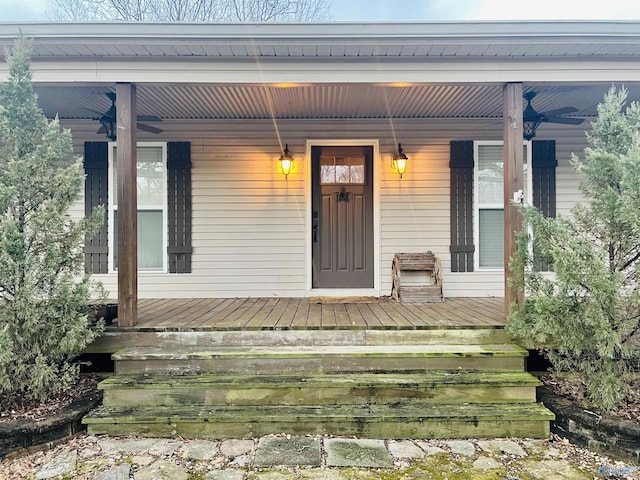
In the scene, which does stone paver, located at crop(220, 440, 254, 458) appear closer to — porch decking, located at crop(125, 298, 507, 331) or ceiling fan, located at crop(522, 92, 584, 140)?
porch decking, located at crop(125, 298, 507, 331)

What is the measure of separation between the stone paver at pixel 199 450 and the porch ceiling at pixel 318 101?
2.79 metres

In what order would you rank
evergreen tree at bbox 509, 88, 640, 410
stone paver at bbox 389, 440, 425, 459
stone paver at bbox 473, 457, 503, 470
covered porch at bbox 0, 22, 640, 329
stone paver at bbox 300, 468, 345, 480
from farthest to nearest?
covered porch at bbox 0, 22, 640, 329 < evergreen tree at bbox 509, 88, 640, 410 < stone paver at bbox 389, 440, 425, 459 < stone paver at bbox 473, 457, 503, 470 < stone paver at bbox 300, 468, 345, 480

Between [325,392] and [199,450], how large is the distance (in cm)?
85

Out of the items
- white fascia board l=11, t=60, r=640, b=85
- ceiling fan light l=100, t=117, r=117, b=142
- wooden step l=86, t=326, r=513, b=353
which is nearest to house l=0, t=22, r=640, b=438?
Answer: ceiling fan light l=100, t=117, r=117, b=142

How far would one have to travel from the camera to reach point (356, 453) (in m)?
2.27

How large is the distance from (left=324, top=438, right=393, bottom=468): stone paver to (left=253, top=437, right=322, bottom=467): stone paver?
8 cm

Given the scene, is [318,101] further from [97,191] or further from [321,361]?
[97,191]

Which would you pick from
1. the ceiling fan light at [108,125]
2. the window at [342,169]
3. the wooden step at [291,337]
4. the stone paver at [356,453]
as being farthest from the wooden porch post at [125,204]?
the window at [342,169]

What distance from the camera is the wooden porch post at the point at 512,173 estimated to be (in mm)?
3107

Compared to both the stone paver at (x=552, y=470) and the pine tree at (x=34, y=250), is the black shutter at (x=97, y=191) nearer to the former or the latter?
the pine tree at (x=34, y=250)

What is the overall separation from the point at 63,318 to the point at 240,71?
2232 mm

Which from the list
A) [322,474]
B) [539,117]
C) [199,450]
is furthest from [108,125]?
[539,117]

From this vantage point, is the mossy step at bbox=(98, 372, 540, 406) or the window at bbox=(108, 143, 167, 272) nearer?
the mossy step at bbox=(98, 372, 540, 406)

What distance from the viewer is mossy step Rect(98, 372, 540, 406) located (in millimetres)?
2646
